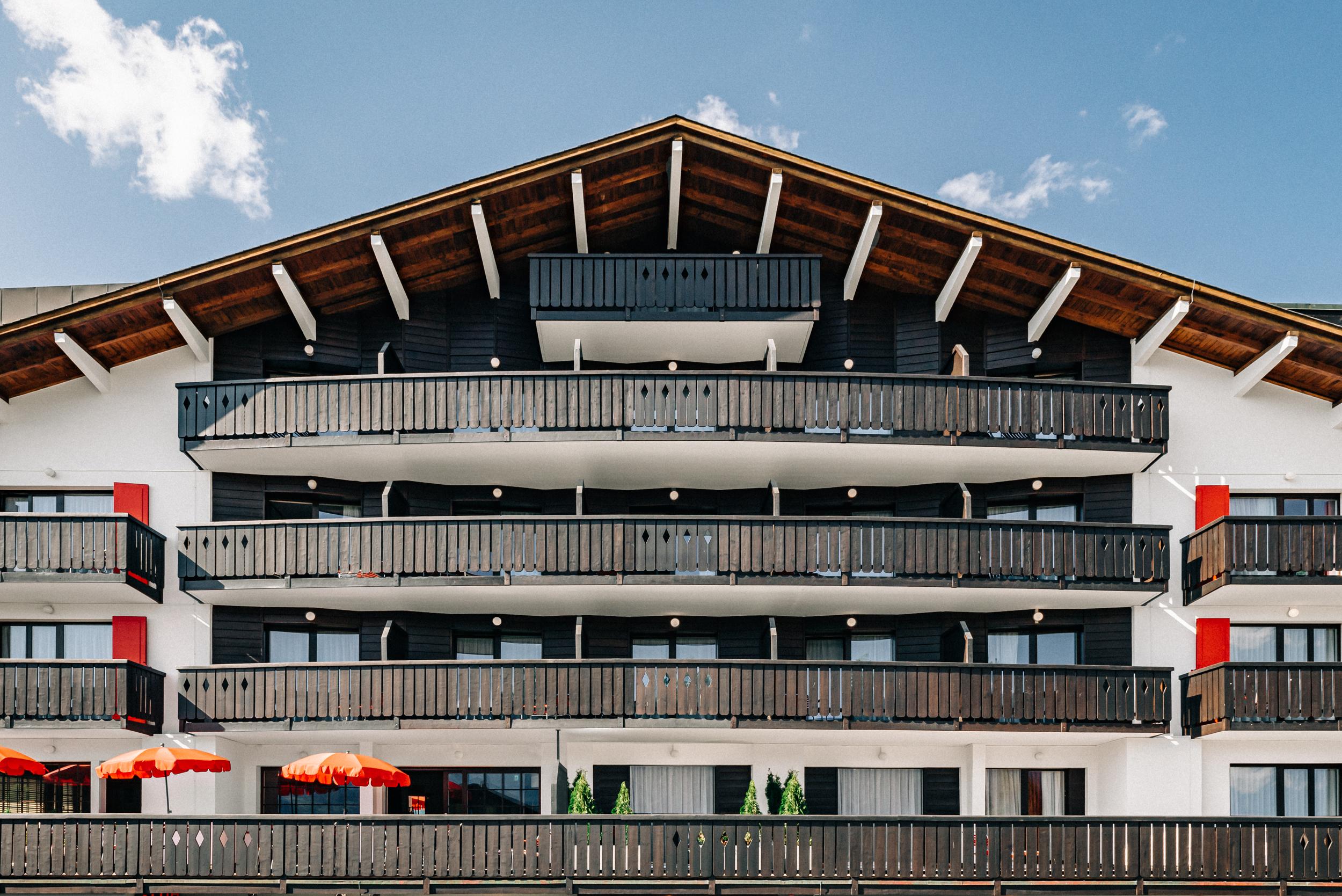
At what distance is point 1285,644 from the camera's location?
67.7 ft

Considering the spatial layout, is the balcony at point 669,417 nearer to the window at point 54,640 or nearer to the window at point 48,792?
the window at point 54,640

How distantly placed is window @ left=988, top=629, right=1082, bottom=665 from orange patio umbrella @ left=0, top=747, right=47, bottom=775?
17342 mm

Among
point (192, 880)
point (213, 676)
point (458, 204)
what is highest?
point (458, 204)

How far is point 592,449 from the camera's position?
20094 millimetres

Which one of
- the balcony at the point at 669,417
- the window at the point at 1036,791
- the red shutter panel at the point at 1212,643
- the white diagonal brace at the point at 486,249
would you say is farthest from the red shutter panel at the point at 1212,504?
the white diagonal brace at the point at 486,249

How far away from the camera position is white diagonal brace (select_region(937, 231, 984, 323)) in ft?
65.8

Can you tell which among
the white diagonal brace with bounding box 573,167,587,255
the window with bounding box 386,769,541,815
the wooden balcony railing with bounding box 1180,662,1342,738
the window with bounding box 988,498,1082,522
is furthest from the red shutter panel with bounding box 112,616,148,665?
the wooden balcony railing with bounding box 1180,662,1342,738

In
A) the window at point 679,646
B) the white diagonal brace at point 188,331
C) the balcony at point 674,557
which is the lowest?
the window at point 679,646

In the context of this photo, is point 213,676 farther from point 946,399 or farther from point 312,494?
point 946,399

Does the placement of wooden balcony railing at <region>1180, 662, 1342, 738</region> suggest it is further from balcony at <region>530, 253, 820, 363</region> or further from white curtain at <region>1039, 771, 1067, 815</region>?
balcony at <region>530, 253, 820, 363</region>

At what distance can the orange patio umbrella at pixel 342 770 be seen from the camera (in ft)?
57.6

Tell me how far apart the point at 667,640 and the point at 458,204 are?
30.8ft

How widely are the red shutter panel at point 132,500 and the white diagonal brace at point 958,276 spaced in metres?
15.8

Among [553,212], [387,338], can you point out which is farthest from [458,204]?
[387,338]
